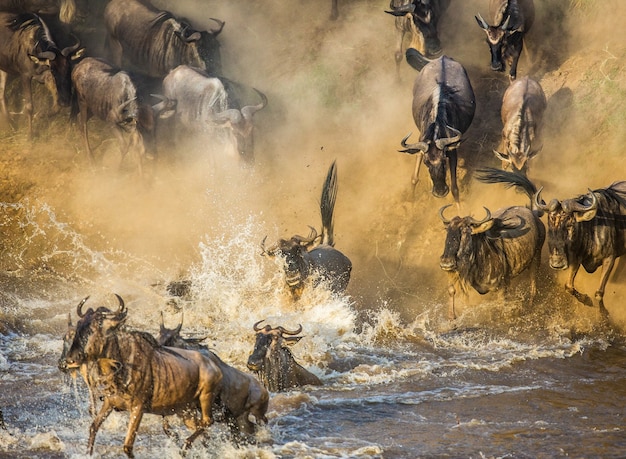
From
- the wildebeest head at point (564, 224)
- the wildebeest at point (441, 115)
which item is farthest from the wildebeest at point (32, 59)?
the wildebeest head at point (564, 224)

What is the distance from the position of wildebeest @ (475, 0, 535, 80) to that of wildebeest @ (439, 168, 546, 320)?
11.5 feet

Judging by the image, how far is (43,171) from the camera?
1630 centimetres

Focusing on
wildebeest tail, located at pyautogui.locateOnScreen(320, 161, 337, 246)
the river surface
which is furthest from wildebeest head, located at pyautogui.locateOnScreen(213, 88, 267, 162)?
wildebeest tail, located at pyautogui.locateOnScreen(320, 161, 337, 246)

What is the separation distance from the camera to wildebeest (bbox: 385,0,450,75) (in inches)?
661

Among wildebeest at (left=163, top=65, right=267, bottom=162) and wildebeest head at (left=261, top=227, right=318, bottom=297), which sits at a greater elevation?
wildebeest at (left=163, top=65, right=267, bottom=162)

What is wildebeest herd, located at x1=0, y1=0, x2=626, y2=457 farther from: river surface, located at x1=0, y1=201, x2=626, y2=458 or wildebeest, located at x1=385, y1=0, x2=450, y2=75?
river surface, located at x1=0, y1=201, x2=626, y2=458

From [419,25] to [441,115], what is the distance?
2.94 metres

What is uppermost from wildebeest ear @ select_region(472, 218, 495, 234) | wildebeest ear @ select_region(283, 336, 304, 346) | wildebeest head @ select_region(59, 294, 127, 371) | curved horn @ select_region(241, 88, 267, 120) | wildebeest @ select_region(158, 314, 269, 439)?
curved horn @ select_region(241, 88, 267, 120)

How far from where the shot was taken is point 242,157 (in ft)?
51.8

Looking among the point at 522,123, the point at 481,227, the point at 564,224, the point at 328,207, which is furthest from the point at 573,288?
the point at 328,207

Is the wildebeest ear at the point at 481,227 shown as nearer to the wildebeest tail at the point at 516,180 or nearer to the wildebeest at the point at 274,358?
the wildebeest tail at the point at 516,180

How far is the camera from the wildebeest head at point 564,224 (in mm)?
12031

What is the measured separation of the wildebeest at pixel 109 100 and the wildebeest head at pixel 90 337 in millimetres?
9227

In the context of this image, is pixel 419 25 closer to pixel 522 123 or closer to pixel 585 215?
pixel 522 123
